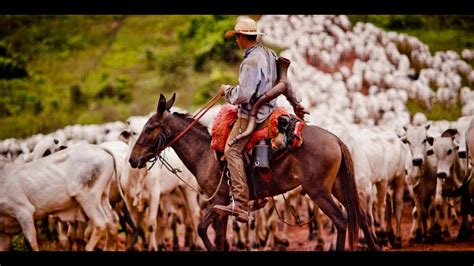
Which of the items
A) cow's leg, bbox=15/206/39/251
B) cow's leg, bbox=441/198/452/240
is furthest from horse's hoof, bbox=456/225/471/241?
cow's leg, bbox=15/206/39/251

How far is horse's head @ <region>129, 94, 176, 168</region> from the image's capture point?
1065 cm

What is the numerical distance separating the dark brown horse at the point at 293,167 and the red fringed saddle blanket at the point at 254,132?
0.56ft

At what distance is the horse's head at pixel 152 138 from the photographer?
419 inches

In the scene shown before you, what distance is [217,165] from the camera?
415 inches

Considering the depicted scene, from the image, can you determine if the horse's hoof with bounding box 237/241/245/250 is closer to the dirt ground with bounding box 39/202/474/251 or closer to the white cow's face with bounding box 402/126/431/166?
the dirt ground with bounding box 39/202/474/251

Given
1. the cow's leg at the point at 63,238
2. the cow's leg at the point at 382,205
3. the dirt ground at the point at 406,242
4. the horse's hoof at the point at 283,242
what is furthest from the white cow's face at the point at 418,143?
the cow's leg at the point at 63,238

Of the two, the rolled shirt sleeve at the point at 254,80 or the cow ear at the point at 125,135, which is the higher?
the rolled shirt sleeve at the point at 254,80

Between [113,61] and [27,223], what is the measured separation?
14.6 meters

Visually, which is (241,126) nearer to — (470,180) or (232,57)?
(470,180)

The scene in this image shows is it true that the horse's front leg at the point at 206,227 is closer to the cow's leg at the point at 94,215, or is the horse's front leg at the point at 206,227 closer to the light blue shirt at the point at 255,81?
the light blue shirt at the point at 255,81

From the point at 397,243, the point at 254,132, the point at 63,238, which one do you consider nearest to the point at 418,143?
the point at 397,243

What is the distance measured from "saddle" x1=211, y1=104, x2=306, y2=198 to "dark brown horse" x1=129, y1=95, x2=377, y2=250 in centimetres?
11

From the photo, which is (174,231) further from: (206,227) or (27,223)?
(206,227)
